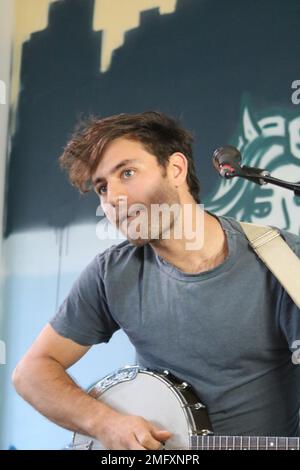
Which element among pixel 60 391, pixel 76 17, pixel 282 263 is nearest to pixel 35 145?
pixel 76 17

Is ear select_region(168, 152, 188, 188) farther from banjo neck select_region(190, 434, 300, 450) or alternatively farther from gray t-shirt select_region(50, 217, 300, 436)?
banjo neck select_region(190, 434, 300, 450)

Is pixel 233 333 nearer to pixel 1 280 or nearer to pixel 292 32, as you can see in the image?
pixel 292 32

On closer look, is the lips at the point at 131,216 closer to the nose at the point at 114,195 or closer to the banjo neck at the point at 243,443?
the nose at the point at 114,195

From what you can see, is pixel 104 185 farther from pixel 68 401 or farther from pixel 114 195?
pixel 68 401

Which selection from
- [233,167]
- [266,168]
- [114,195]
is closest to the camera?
[233,167]

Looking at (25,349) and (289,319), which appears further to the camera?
(25,349)

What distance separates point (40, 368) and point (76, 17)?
1.34 meters

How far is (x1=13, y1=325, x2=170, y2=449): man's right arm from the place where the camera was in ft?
4.35

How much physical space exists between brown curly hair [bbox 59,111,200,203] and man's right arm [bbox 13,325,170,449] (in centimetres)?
36

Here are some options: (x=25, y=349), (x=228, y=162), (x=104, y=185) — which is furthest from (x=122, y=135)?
(x=25, y=349)

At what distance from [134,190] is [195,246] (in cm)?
17

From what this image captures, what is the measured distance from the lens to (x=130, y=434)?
4.33 feet

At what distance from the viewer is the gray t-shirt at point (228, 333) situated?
1356mm

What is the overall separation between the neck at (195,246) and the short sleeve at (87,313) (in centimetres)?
16
